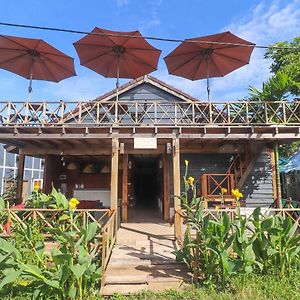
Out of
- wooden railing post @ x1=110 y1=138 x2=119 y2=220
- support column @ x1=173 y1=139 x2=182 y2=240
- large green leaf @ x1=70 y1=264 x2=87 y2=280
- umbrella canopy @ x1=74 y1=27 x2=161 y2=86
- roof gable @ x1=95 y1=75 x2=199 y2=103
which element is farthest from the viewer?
roof gable @ x1=95 y1=75 x2=199 y2=103

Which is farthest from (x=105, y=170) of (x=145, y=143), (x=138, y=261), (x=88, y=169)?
(x=138, y=261)

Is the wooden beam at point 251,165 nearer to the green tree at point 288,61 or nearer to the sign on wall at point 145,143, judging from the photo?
the sign on wall at point 145,143

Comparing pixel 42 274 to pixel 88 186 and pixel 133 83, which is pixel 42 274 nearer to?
pixel 88 186

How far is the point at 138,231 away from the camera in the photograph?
852cm

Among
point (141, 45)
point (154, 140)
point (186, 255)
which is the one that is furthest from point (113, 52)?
point (186, 255)

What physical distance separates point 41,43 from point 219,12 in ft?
17.3

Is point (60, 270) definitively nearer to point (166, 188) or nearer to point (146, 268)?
point (146, 268)

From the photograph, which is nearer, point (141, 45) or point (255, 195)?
point (141, 45)

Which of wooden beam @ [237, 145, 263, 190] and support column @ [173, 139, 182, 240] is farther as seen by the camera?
wooden beam @ [237, 145, 263, 190]

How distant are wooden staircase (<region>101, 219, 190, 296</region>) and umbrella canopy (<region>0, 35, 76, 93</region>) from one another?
595 centimetres

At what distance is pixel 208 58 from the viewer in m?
9.53

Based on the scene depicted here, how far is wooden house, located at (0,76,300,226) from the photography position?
8148 millimetres

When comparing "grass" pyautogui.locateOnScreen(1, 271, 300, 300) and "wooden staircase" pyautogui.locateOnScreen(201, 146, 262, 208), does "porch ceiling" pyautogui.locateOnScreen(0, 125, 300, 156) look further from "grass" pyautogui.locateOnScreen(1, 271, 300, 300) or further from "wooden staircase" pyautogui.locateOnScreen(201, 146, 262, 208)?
"grass" pyautogui.locateOnScreen(1, 271, 300, 300)

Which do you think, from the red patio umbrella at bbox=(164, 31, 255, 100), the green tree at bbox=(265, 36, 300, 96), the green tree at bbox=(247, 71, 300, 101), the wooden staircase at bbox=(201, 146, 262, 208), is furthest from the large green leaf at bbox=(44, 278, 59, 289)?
the green tree at bbox=(265, 36, 300, 96)
